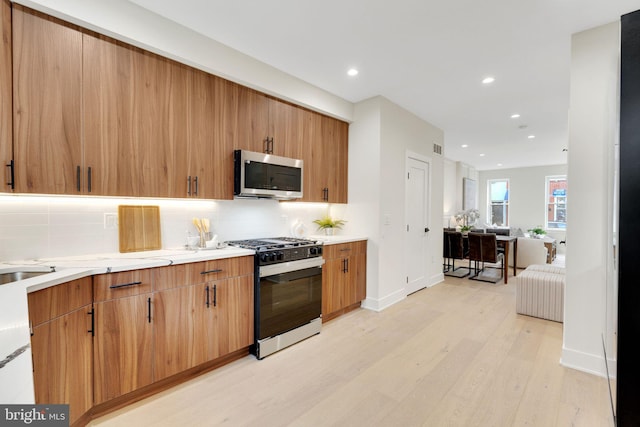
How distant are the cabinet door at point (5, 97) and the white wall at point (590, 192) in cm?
397

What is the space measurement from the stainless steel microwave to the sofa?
9.78ft

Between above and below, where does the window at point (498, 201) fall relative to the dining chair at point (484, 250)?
above

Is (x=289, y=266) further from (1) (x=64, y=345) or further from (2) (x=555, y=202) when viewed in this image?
(2) (x=555, y=202)

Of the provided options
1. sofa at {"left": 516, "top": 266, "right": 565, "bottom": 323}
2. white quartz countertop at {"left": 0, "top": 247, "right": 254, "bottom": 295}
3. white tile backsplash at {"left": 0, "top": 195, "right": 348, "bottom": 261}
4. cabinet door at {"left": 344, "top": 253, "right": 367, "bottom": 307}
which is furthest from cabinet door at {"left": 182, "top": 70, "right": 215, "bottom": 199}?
sofa at {"left": 516, "top": 266, "right": 565, "bottom": 323}

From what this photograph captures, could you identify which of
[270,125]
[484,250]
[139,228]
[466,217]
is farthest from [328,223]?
[466,217]

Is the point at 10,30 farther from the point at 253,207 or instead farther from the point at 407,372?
the point at 407,372

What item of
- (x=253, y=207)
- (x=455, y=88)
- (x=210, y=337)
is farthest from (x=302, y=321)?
(x=455, y=88)

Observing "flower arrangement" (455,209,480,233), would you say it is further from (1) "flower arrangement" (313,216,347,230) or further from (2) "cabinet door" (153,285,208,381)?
(2) "cabinet door" (153,285,208,381)

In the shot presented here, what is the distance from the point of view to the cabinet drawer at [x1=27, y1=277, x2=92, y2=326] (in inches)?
56.2

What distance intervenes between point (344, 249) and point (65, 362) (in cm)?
259

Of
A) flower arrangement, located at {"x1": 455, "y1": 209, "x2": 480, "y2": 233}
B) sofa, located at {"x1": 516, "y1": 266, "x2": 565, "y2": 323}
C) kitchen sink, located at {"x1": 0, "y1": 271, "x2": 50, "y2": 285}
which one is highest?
flower arrangement, located at {"x1": 455, "y1": 209, "x2": 480, "y2": 233}

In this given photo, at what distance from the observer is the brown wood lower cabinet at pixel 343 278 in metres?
3.31

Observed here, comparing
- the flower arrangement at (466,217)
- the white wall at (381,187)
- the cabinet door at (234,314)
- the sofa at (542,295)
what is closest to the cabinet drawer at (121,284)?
the cabinet door at (234,314)

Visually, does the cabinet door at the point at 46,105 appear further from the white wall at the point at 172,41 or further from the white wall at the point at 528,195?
the white wall at the point at 528,195
